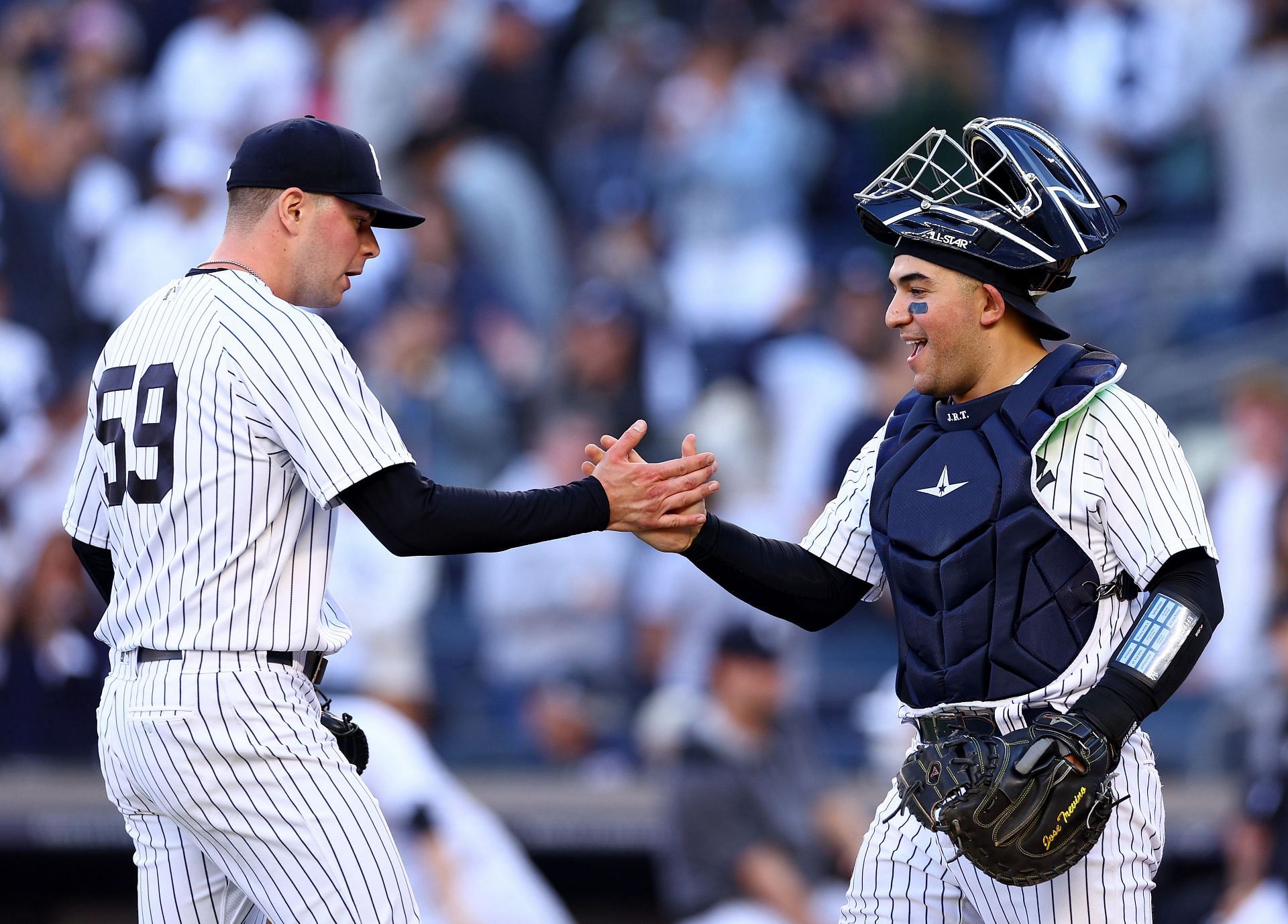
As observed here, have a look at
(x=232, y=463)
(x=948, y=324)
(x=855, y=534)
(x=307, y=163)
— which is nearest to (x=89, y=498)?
(x=232, y=463)

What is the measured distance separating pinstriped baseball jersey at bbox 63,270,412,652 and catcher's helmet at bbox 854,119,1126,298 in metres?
1.04

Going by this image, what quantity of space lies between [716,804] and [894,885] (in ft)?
9.78

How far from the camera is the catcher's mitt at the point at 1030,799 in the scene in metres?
2.49

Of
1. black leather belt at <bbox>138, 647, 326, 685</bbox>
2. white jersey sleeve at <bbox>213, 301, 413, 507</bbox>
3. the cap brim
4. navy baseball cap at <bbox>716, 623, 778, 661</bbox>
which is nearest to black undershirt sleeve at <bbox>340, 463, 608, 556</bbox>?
white jersey sleeve at <bbox>213, 301, 413, 507</bbox>

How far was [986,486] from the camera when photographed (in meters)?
2.75

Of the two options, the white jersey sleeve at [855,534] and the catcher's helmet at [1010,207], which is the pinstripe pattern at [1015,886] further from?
the catcher's helmet at [1010,207]

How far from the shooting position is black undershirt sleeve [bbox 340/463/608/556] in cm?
274

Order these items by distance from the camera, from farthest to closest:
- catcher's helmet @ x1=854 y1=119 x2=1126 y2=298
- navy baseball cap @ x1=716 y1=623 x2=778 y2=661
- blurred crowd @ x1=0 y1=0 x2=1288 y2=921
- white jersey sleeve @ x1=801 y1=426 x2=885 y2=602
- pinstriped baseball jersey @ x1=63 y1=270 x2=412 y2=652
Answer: blurred crowd @ x1=0 y1=0 x2=1288 y2=921
navy baseball cap @ x1=716 y1=623 x2=778 y2=661
white jersey sleeve @ x1=801 y1=426 x2=885 y2=602
catcher's helmet @ x1=854 y1=119 x2=1126 y2=298
pinstriped baseball jersey @ x1=63 y1=270 x2=412 y2=652

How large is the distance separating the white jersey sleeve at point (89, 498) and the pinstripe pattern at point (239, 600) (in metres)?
0.12

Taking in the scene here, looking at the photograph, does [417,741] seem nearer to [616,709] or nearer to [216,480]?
[616,709]

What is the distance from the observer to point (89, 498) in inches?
121

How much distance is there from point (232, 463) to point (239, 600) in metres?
0.24

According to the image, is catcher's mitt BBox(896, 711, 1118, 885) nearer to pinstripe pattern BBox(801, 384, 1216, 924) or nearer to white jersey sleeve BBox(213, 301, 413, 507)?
pinstripe pattern BBox(801, 384, 1216, 924)

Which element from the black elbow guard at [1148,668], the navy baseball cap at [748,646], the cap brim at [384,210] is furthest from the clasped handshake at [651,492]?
the navy baseball cap at [748,646]
